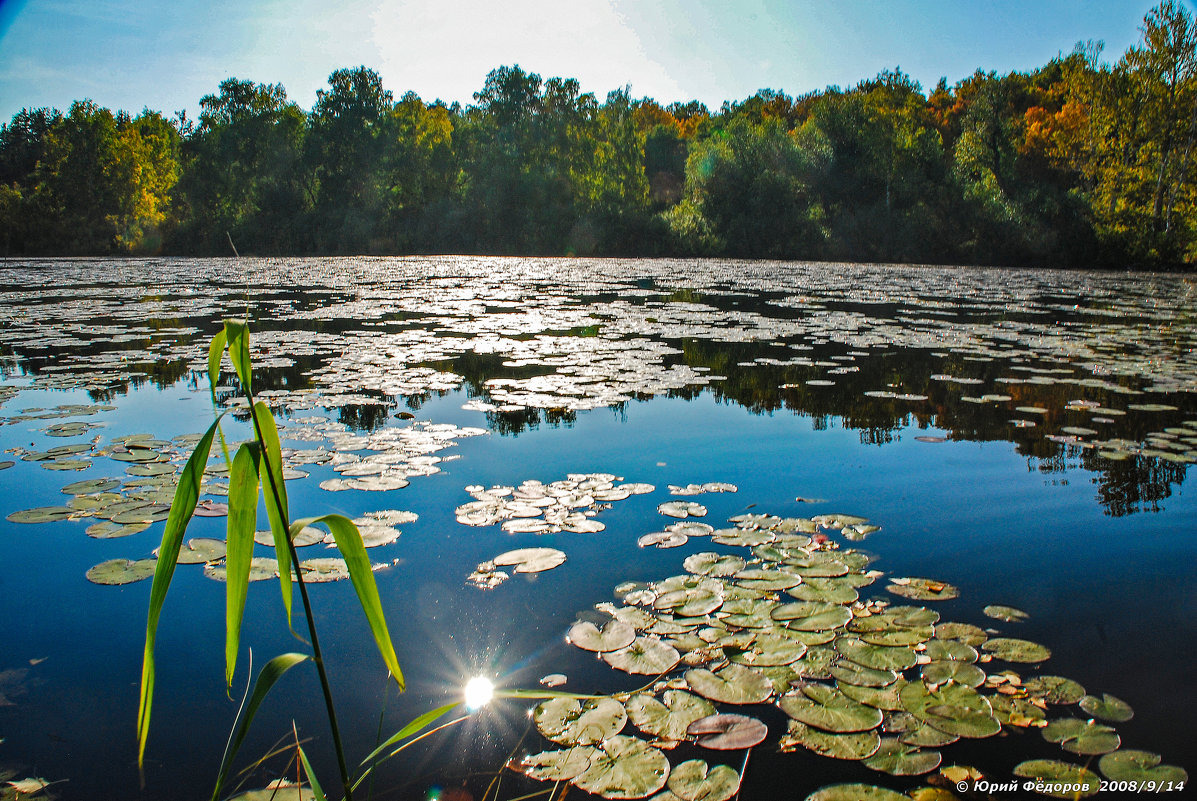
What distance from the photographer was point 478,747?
1.49m

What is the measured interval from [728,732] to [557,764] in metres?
0.37

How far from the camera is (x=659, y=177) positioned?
48.9 meters

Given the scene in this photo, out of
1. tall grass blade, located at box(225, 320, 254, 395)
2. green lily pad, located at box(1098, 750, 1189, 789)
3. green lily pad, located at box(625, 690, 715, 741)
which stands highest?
tall grass blade, located at box(225, 320, 254, 395)

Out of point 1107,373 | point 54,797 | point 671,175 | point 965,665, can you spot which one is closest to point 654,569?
point 965,665

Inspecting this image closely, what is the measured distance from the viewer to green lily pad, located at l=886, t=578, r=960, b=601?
209 centimetres

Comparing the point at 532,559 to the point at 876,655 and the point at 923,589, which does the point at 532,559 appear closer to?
the point at 876,655

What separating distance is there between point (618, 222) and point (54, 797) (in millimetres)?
30356

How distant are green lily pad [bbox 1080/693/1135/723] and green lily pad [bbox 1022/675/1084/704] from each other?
2 cm

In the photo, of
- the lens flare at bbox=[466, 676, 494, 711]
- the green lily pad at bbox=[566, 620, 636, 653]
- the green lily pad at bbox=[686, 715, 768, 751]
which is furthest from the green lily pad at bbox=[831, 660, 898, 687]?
the lens flare at bbox=[466, 676, 494, 711]

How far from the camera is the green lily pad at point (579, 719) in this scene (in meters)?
1.48

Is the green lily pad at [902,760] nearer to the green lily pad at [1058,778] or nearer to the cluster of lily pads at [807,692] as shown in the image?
the cluster of lily pads at [807,692]

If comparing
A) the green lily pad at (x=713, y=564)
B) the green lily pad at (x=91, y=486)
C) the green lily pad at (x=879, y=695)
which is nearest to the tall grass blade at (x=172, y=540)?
the green lily pad at (x=879, y=695)

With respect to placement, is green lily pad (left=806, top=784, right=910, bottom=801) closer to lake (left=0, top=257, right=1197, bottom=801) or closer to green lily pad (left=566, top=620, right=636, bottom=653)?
lake (left=0, top=257, right=1197, bottom=801)

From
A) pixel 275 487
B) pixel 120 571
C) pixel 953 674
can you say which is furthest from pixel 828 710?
pixel 120 571
